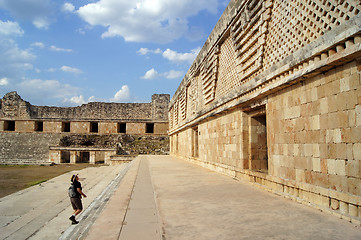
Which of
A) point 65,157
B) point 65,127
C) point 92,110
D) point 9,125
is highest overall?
point 92,110

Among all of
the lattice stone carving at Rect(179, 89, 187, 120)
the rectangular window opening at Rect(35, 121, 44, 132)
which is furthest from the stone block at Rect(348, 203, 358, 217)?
the rectangular window opening at Rect(35, 121, 44, 132)

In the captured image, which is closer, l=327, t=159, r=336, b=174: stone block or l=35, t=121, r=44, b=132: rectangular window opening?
l=327, t=159, r=336, b=174: stone block

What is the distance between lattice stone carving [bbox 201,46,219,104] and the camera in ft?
24.9

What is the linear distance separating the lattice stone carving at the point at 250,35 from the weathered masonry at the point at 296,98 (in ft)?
0.06

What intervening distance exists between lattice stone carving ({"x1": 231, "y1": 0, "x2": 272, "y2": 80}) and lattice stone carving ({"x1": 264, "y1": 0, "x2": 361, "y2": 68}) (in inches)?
6.4

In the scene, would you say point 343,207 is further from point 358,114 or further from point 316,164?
point 358,114

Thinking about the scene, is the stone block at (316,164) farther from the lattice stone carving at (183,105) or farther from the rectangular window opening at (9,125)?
the rectangular window opening at (9,125)

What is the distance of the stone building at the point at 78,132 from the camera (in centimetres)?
2127

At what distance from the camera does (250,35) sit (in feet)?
17.0

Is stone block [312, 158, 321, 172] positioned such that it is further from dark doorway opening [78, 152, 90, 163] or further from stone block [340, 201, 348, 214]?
dark doorway opening [78, 152, 90, 163]

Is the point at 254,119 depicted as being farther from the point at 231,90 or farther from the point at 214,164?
the point at 214,164

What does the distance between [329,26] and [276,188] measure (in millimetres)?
2485

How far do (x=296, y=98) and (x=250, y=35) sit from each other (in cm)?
207

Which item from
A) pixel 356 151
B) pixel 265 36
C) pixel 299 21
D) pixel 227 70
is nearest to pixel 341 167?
pixel 356 151
